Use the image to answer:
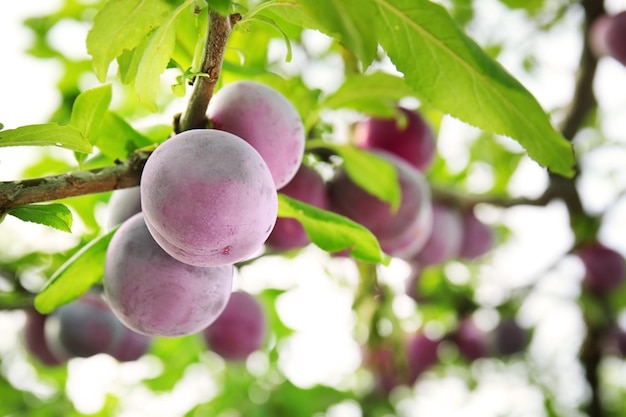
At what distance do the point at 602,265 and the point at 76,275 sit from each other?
6.12 ft

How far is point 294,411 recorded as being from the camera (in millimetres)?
2111

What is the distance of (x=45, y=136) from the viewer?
669 millimetres

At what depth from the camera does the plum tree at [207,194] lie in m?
0.58

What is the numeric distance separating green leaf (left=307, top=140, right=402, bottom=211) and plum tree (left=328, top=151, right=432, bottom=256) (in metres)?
0.10

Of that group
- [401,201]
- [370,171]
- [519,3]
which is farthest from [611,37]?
[370,171]

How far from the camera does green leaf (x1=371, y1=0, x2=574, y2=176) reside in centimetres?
72

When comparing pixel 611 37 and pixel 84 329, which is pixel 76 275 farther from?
pixel 611 37

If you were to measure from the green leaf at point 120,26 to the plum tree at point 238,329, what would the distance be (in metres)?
0.98

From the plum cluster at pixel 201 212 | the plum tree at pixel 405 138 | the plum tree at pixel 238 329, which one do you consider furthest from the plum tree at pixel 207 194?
the plum tree at pixel 238 329

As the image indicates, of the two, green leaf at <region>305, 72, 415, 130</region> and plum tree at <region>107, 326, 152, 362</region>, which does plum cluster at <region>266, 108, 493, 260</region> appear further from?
plum tree at <region>107, 326, 152, 362</region>

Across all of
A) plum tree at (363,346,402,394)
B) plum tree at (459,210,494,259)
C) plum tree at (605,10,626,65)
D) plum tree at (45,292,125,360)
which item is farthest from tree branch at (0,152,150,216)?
→ plum tree at (605,10,626,65)

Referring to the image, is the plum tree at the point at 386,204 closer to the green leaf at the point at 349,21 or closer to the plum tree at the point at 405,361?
the green leaf at the point at 349,21

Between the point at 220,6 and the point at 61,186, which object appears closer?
the point at 220,6

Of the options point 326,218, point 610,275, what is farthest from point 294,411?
point 326,218
